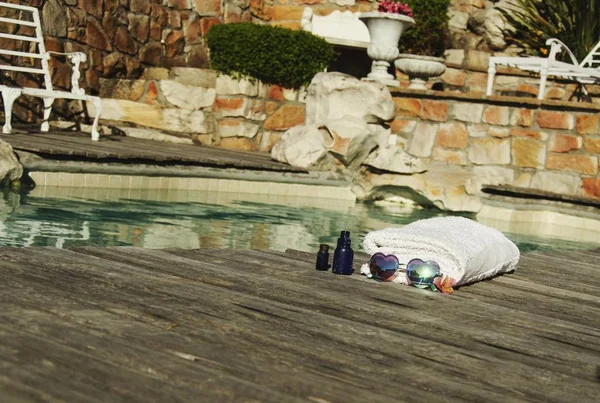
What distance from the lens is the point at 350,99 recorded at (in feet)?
30.1

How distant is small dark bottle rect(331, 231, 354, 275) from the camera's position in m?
3.27

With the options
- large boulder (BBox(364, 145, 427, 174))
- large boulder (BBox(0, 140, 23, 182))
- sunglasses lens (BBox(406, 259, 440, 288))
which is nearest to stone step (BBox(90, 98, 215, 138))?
large boulder (BBox(364, 145, 427, 174))

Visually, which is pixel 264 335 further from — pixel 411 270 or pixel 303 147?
pixel 303 147

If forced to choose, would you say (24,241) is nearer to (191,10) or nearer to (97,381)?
(97,381)

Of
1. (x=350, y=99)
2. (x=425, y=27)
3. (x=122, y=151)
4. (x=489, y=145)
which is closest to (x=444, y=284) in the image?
(x=122, y=151)

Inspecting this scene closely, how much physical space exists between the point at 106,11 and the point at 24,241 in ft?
20.3

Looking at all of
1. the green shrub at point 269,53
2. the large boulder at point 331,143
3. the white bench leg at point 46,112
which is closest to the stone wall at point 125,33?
the green shrub at point 269,53

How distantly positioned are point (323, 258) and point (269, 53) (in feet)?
24.1

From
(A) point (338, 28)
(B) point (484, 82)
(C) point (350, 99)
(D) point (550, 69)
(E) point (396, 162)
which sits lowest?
(E) point (396, 162)

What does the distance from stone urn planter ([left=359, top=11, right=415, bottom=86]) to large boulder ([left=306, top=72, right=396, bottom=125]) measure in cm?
70

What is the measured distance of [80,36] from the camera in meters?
10.1

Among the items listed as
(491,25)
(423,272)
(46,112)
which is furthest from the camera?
(491,25)

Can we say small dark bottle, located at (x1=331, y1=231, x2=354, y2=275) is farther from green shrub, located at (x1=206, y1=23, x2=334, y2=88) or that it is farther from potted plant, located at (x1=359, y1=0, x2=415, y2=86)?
green shrub, located at (x1=206, y1=23, x2=334, y2=88)

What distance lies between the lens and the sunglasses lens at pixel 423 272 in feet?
10.2
